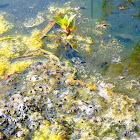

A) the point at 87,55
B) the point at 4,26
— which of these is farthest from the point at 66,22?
the point at 4,26

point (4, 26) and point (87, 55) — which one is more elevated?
point (4, 26)

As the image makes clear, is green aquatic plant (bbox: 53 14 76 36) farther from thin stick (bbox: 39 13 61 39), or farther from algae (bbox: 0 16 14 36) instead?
algae (bbox: 0 16 14 36)

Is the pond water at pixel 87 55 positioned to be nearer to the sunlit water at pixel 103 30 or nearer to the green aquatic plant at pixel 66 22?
the sunlit water at pixel 103 30

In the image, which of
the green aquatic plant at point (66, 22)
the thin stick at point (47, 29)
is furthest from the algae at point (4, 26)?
the green aquatic plant at point (66, 22)

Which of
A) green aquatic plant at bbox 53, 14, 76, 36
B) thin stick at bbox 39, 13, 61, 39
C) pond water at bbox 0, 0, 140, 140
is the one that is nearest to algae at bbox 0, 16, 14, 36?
pond water at bbox 0, 0, 140, 140

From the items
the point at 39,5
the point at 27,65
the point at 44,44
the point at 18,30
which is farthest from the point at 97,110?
the point at 39,5

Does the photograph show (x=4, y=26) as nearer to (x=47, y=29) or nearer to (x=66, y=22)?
(x=47, y=29)
